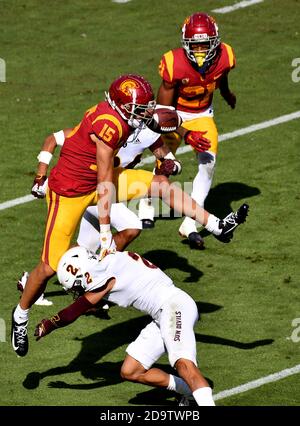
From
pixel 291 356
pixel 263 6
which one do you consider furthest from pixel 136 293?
pixel 263 6

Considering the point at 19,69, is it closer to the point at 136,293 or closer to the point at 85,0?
the point at 85,0

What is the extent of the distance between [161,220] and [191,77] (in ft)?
5.98

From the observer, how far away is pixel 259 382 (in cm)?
1272

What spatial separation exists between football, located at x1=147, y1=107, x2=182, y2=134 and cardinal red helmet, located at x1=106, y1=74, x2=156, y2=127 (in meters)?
0.86

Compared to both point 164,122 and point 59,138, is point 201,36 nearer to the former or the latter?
point 164,122

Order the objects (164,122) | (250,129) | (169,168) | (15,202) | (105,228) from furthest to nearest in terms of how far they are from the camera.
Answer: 1. (250,129)
2. (15,202)
3. (164,122)
4. (169,168)
5. (105,228)

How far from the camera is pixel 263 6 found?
22.5 m

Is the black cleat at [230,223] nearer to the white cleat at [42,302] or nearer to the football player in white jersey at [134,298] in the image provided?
the football player in white jersey at [134,298]

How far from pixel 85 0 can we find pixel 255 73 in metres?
3.98

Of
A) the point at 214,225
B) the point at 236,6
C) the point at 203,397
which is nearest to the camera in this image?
the point at 203,397

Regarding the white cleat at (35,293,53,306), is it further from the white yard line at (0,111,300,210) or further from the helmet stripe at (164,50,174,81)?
the white yard line at (0,111,300,210)

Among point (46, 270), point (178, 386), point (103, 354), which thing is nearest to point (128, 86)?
point (46, 270)

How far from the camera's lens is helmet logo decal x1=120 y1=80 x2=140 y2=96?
13.3 meters

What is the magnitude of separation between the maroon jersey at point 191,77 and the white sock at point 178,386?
454cm
